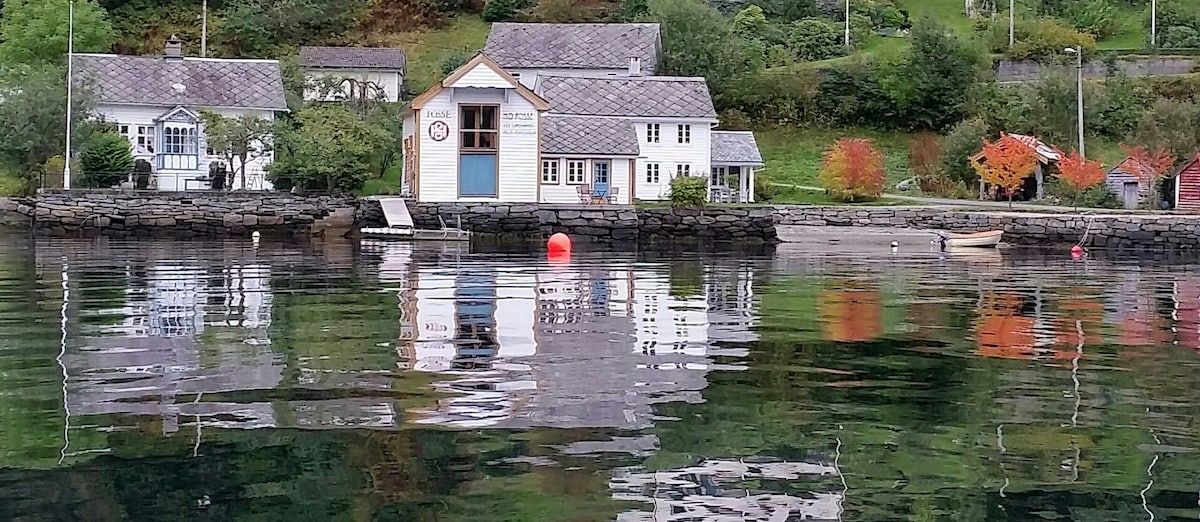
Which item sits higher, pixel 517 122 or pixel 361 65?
pixel 361 65

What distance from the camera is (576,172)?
5362 cm

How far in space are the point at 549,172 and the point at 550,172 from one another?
5cm

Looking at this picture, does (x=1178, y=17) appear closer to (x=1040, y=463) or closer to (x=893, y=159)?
(x=893, y=159)

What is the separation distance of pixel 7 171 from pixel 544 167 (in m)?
21.5

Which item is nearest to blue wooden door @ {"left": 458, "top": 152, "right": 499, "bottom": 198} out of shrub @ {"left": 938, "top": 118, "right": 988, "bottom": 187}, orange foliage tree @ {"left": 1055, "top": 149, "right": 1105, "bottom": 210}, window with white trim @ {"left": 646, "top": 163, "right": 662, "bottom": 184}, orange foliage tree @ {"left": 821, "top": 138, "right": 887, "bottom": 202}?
window with white trim @ {"left": 646, "top": 163, "right": 662, "bottom": 184}

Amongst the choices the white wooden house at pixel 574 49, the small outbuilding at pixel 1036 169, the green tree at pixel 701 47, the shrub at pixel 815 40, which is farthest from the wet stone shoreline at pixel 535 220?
the shrub at pixel 815 40

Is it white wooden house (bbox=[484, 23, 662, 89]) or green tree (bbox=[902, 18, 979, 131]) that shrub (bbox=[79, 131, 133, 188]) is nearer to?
white wooden house (bbox=[484, 23, 662, 89])

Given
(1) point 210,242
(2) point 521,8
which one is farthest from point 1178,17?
(1) point 210,242

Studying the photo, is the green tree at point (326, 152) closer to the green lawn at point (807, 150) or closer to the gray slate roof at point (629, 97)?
the gray slate roof at point (629, 97)

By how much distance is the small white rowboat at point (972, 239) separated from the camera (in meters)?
43.9

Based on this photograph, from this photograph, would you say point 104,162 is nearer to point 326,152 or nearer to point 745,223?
point 326,152

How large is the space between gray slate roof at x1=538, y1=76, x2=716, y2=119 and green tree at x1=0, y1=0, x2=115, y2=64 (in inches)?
1145

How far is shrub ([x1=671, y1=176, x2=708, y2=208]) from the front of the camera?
50750 mm

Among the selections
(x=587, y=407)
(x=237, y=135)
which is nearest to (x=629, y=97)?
(x=237, y=135)
